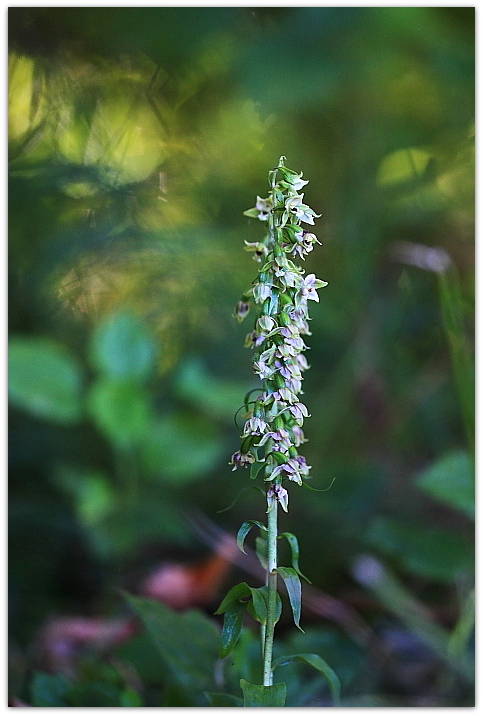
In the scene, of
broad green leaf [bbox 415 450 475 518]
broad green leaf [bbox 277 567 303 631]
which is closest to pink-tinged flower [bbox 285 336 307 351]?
broad green leaf [bbox 277 567 303 631]

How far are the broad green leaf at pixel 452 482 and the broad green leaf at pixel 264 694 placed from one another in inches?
27.7

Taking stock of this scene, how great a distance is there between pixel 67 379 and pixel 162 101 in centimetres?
92

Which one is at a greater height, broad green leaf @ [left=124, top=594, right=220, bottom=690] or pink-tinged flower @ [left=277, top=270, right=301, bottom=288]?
pink-tinged flower @ [left=277, top=270, right=301, bottom=288]

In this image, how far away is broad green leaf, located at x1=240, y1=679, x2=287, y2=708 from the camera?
66 centimetres

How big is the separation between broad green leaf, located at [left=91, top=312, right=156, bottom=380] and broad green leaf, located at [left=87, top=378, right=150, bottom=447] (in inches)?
1.3

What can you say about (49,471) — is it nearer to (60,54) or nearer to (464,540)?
(464,540)

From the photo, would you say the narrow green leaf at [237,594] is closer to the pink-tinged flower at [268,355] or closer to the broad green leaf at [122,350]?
the pink-tinged flower at [268,355]

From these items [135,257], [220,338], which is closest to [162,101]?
[135,257]

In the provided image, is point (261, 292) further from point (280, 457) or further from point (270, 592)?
point (270, 592)

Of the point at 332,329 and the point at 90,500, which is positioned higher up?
the point at 332,329

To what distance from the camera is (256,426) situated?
63 cm

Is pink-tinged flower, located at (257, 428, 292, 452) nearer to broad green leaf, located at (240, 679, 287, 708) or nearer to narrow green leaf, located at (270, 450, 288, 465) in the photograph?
narrow green leaf, located at (270, 450, 288, 465)

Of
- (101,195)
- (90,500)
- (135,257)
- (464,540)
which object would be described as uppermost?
(101,195)

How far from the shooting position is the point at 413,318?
7.18 ft
